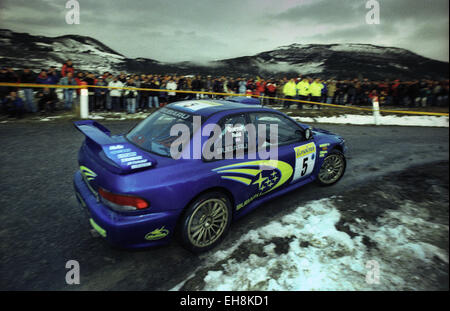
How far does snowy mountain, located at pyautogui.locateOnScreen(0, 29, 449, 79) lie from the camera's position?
104ft

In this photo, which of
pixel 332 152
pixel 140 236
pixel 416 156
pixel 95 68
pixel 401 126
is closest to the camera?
pixel 140 236

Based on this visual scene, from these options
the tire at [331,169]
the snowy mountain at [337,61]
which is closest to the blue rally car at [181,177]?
the tire at [331,169]

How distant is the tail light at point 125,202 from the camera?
2340 millimetres

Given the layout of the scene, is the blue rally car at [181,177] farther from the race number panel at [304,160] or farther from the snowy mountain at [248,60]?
the snowy mountain at [248,60]

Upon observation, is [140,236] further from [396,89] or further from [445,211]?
[396,89]

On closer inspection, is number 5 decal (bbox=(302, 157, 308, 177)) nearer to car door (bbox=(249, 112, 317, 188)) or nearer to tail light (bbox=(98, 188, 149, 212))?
car door (bbox=(249, 112, 317, 188))

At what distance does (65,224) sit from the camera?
129 inches

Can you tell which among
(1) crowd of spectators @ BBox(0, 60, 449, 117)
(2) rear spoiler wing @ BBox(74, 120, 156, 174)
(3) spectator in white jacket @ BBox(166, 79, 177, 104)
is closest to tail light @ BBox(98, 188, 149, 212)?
(2) rear spoiler wing @ BBox(74, 120, 156, 174)

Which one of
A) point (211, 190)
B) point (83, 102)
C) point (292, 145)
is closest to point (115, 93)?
point (83, 102)

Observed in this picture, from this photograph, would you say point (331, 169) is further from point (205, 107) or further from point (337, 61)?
point (337, 61)

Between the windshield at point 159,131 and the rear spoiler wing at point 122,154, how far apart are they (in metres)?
0.14

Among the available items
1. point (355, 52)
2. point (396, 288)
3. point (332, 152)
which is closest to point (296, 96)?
point (332, 152)

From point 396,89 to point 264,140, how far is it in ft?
58.3

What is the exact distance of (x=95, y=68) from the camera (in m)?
30.8
